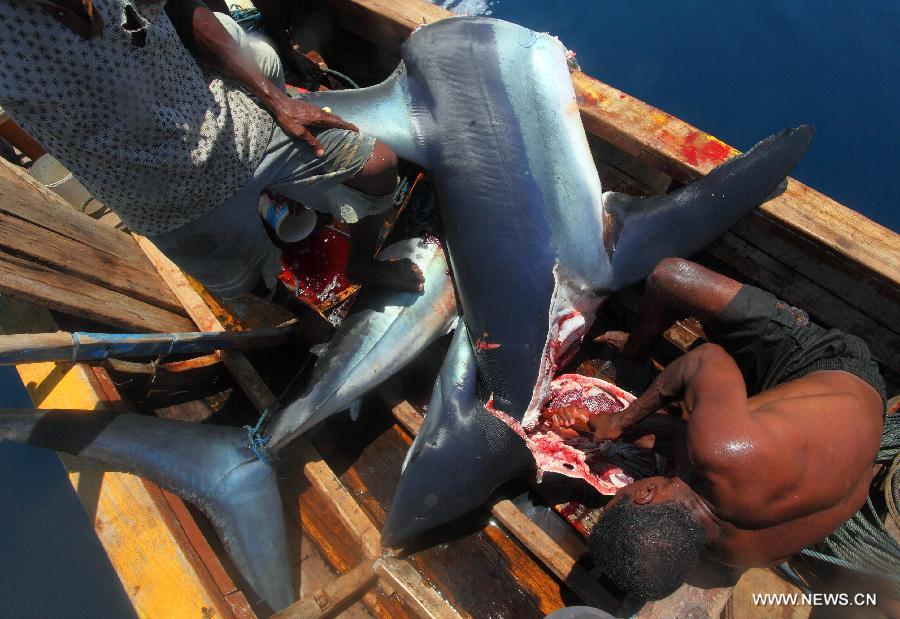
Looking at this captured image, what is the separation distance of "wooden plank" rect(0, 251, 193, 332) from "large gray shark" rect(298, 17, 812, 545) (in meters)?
1.45

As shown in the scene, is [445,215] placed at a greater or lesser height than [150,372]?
greater

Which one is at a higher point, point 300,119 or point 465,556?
point 300,119

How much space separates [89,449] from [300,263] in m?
1.55

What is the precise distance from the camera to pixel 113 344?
88.0 inches

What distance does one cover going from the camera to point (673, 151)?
2477 mm

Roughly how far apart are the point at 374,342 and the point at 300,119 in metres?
1.03

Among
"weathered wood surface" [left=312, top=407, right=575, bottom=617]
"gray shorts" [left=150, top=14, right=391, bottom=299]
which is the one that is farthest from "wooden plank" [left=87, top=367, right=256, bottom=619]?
"gray shorts" [left=150, top=14, right=391, bottom=299]

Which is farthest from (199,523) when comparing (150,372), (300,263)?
(300,263)

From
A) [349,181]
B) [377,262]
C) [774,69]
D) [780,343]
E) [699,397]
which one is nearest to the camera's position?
[699,397]

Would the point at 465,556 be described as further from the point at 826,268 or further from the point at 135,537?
the point at 826,268

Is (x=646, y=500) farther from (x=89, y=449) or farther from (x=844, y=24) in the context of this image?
(x=844, y=24)

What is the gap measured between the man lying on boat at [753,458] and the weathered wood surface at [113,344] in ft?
6.10

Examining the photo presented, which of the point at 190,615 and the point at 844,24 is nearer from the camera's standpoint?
the point at 190,615

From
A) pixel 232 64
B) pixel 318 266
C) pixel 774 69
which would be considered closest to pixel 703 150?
pixel 232 64
